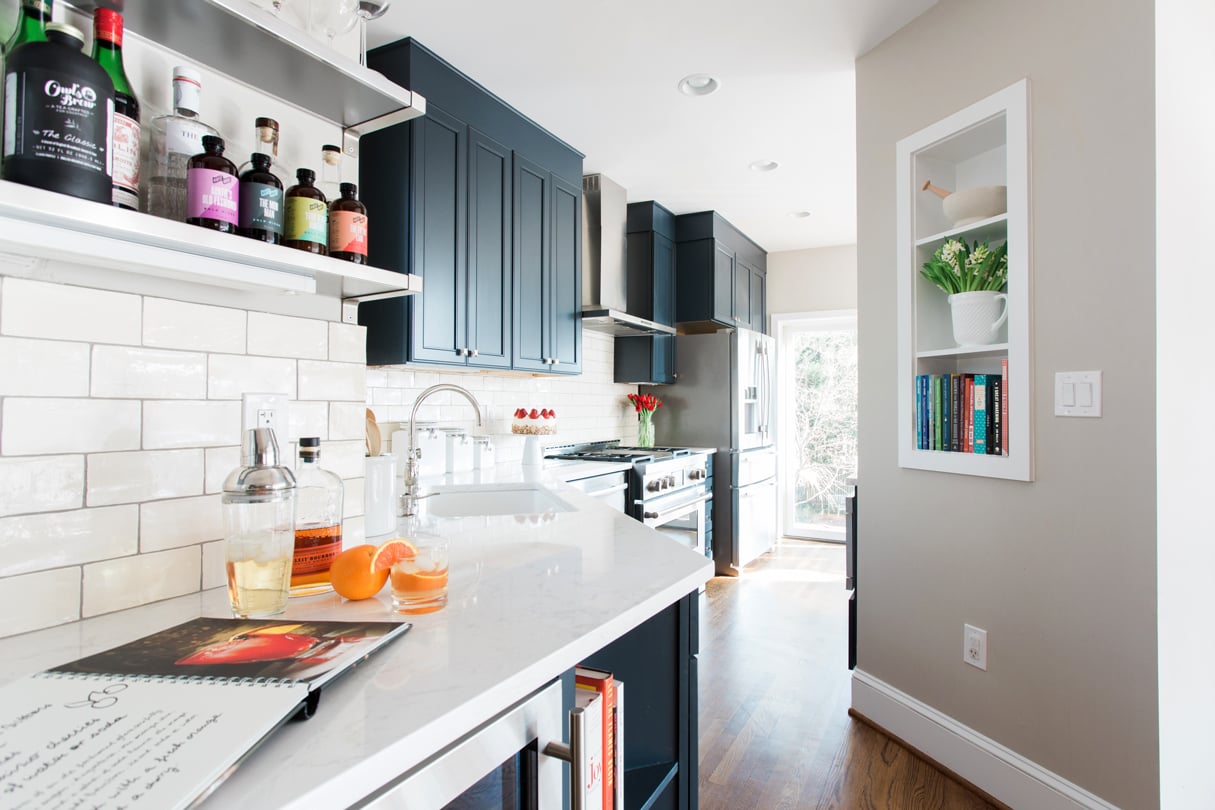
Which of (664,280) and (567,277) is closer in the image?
(567,277)

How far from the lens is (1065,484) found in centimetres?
170

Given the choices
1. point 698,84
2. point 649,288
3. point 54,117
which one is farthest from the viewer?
point 649,288

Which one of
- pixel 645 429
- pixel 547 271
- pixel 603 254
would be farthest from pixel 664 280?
pixel 547 271

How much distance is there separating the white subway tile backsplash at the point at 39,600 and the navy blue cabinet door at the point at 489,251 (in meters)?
1.83

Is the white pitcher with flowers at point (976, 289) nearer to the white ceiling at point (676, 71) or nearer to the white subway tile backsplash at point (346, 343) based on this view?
the white ceiling at point (676, 71)

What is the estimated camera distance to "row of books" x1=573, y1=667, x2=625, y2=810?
0.77 m

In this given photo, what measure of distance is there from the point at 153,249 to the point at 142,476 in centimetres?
35

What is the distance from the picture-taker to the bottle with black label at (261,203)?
3.07ft

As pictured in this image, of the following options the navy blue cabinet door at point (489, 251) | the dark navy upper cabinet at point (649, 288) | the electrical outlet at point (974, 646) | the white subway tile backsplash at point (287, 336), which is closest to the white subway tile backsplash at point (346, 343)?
the white subway tile backsplash at point (287, 336)

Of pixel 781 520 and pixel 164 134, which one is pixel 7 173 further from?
pixel 781 520

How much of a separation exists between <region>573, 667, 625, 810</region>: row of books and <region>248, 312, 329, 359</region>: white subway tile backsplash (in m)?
0.77

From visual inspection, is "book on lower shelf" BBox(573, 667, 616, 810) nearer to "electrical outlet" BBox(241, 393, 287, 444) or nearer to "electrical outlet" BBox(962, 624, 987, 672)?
"electrical outlet" BBox(241, 393, 287, 444)

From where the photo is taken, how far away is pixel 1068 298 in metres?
1.69

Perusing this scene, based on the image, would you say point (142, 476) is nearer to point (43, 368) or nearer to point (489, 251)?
point (43, 368)
